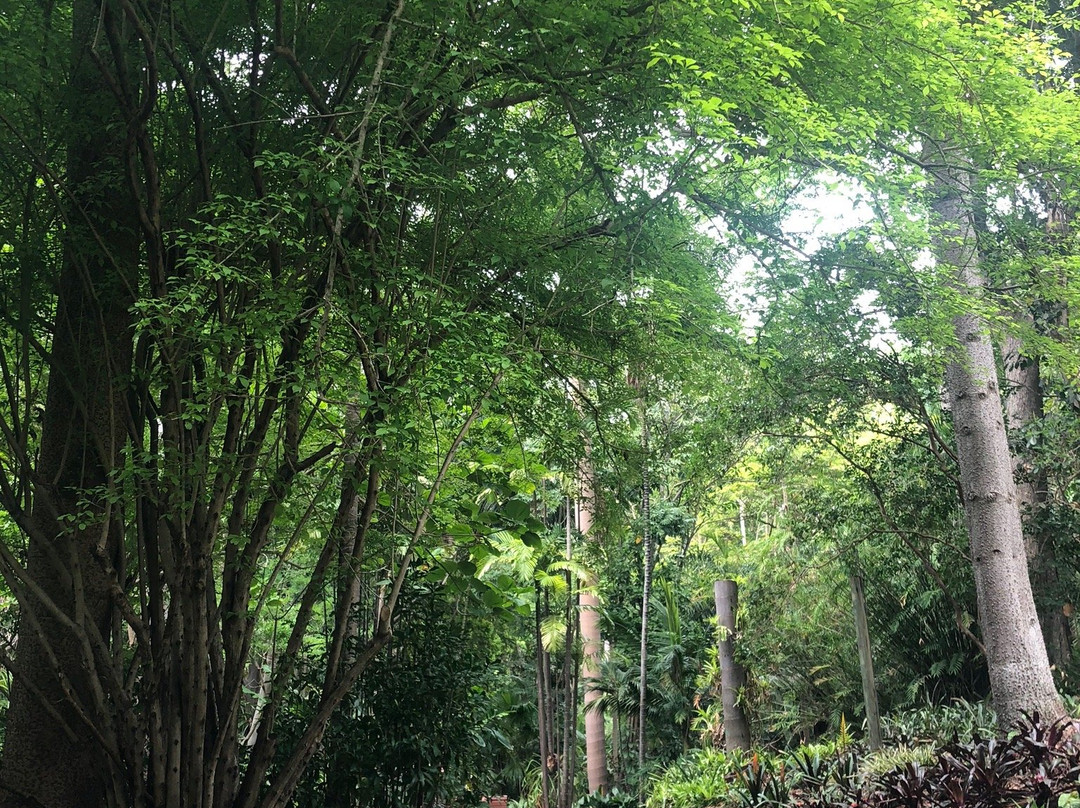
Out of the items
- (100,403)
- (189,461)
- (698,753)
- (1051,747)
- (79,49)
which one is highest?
(79,49)

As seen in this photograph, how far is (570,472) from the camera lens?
486cm

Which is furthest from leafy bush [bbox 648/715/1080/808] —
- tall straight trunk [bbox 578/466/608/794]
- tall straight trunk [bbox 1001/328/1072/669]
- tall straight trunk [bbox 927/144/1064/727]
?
tall straight trunk [bbox 578/466/608/794]

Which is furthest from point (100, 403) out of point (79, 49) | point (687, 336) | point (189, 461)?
point (687, 336)

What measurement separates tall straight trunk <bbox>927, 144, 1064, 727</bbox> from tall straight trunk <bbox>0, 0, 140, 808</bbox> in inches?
198

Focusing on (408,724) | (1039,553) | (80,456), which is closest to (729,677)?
(1039,553)

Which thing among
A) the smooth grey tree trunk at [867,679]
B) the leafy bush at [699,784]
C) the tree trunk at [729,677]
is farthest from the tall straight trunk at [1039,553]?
the leafy bush at [699,784]

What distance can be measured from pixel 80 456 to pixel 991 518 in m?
5.93

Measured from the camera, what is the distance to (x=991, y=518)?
6.37 meters

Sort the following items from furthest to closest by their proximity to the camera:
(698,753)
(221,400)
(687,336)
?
1. (698,753)
2. (687,336)
3. (221,400)

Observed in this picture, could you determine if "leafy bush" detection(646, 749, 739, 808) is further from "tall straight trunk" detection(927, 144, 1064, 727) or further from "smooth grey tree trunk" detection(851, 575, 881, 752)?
"tall straight trunk" detection(927, 144, 1064, 727)

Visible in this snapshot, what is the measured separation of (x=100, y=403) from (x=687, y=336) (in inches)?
112

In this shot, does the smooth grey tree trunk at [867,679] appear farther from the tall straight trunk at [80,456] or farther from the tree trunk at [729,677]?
the tall straight trunk at [80,456]

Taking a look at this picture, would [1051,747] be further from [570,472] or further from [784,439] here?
[784,439]

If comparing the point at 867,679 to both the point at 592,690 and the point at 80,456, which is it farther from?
the point at 592,690
